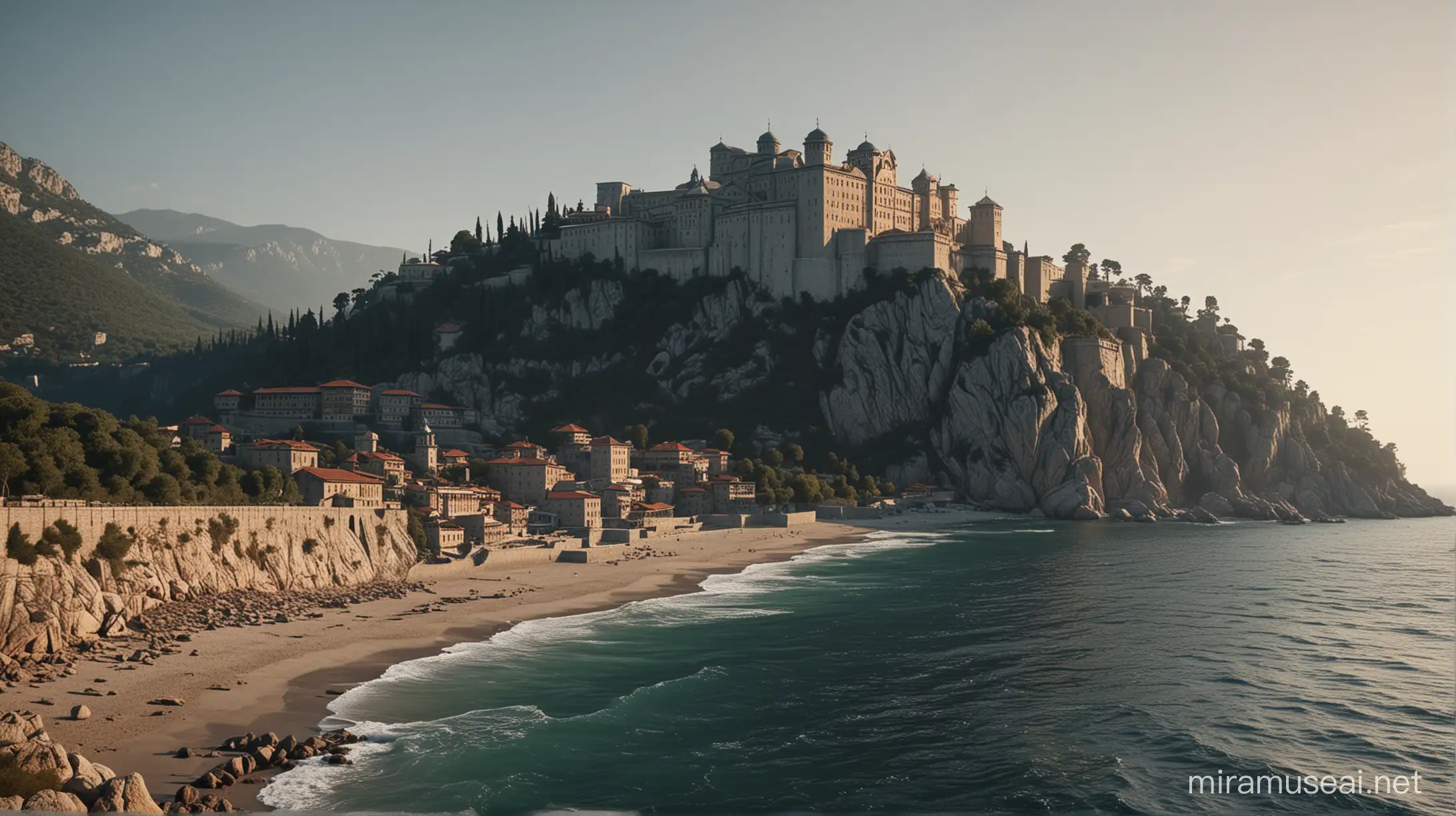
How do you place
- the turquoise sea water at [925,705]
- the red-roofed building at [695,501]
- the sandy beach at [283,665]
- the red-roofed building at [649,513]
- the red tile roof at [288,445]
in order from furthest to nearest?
the red-roofed building at [695,501] < the red-roofed building at [649,513] < the red tile roof at [288,445] < the sandy beach at [283,665] < the turquoise sea water at [925,705]

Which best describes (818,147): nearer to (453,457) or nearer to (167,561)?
(453,457)

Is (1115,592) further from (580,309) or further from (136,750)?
(580,309)

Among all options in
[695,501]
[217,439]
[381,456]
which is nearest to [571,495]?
[381,456]

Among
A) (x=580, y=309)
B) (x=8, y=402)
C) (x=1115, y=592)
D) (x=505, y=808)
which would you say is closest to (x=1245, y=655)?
(x=1115, y=592)

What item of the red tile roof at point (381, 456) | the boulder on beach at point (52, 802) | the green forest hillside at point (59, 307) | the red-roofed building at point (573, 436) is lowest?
the boulder on beach at point (52, 802)

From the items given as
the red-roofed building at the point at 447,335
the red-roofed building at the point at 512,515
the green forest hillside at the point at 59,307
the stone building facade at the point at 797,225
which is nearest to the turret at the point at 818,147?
the stone building facade at the point at 797,225

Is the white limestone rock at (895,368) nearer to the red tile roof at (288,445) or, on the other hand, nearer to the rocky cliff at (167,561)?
the red tile roof at (288,445)
